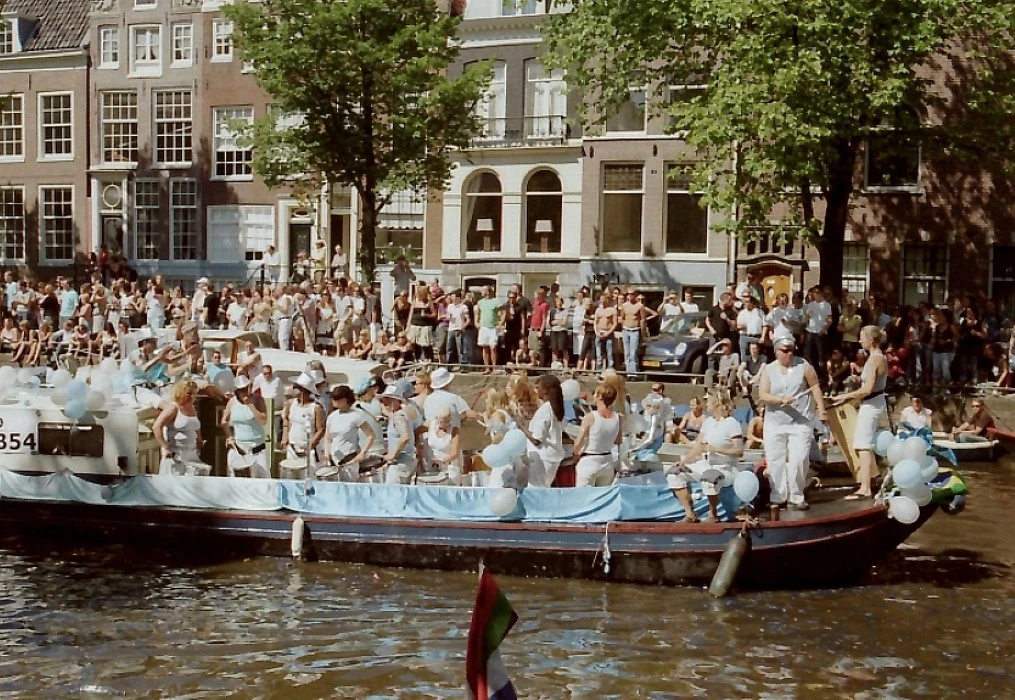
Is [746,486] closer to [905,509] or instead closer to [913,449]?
[905,509]

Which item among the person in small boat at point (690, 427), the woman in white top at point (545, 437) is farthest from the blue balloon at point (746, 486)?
the person in small boat at point (690, 427)

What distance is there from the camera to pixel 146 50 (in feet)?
141

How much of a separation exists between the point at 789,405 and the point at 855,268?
20.0 m

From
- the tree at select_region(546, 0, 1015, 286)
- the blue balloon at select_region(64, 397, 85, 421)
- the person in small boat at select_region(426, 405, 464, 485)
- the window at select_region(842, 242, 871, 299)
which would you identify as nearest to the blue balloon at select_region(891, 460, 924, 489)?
the person in small boat at select_region(426, 405, 464, 485)

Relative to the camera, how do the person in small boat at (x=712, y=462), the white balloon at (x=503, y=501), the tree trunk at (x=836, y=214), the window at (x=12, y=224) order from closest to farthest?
the person in small boat at (x=712, y=462) < the white balloon at (x=503, y=501) < the tree trunk at (x=836, y=214) < the window at (x=12, y=224)

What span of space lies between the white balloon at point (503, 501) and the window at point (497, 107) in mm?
23271

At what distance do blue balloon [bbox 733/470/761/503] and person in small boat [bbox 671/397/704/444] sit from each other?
19.5 feet

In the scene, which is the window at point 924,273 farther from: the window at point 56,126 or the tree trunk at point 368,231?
the window at point 56,126

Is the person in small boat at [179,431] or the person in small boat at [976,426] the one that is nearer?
the person in small boat at [179,431]

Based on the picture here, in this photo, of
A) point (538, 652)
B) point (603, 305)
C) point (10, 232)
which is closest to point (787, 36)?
point (603, 305)

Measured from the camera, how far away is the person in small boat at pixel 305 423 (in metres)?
16.2

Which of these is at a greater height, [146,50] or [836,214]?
[146,50]

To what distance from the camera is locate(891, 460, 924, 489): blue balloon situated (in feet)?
47.1

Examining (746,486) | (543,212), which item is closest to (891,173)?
(543,212)
